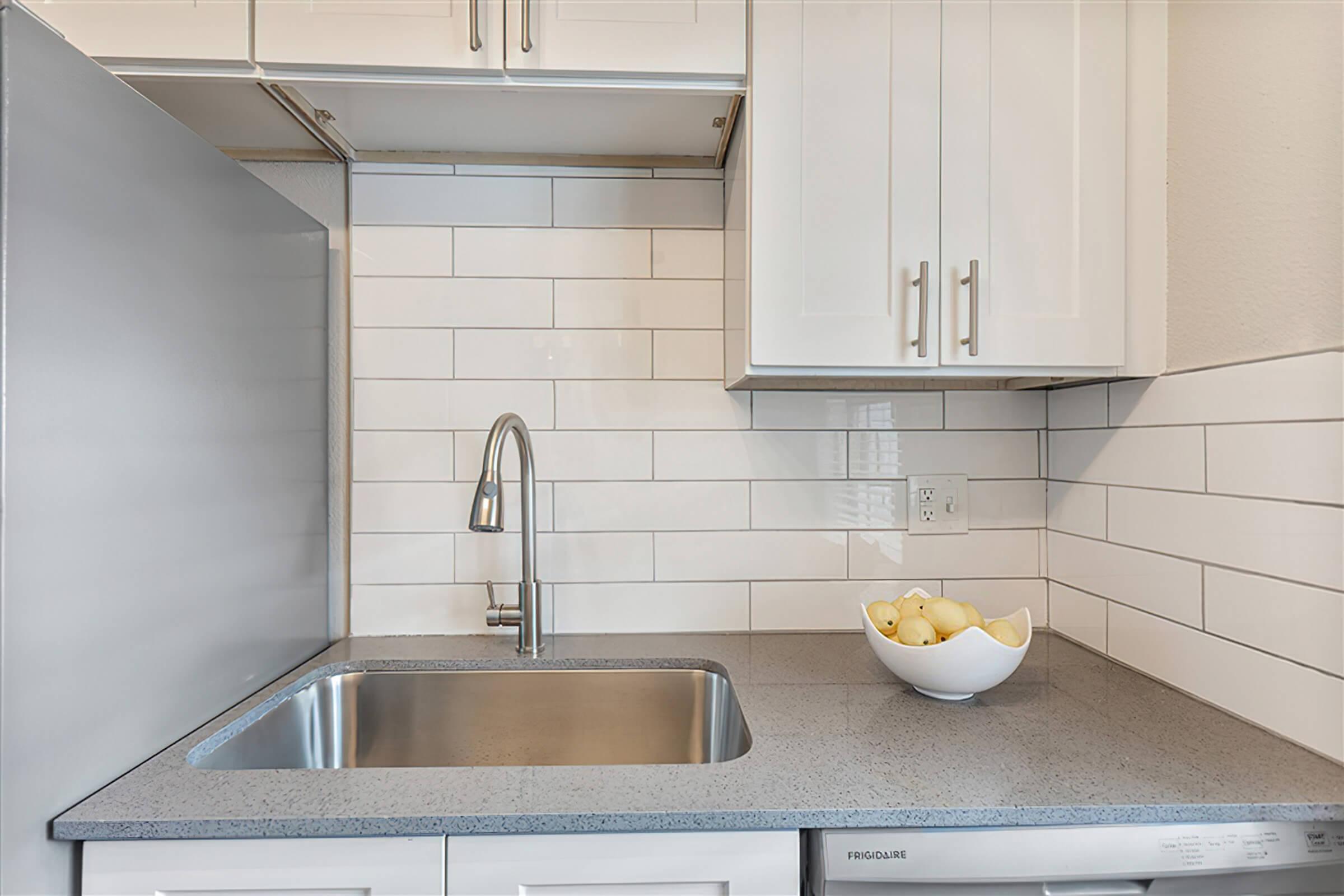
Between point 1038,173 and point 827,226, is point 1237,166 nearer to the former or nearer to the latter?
point 1038,173

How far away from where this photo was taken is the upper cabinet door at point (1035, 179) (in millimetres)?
1214

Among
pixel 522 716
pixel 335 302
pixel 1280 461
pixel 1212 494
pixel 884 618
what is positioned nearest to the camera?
pixel 1280 461

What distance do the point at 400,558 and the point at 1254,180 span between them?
1490mm

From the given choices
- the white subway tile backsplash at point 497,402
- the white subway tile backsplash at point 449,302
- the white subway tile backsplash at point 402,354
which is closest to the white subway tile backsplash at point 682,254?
the white subway tile backsplash at point 449,302

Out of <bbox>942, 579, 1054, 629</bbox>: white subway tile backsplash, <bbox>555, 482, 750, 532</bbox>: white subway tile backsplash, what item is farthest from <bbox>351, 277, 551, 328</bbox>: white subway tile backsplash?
<bbox>942, 579, 1054, 629</bbox>: white subway tile backsplash

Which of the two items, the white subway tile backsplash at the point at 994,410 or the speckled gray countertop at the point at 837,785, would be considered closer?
the speckled gray countertop at the point at 837,785

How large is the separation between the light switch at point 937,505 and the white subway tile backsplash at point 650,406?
357mm

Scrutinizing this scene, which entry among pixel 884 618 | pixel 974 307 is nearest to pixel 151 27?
pixel 974 307

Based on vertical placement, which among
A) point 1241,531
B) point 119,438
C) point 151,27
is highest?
point 151,27

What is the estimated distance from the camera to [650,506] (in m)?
1.53

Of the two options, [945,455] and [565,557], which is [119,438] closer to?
[565,557]

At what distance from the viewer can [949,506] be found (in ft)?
5.10

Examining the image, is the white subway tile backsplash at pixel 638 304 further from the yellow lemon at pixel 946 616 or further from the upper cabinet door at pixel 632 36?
the yellow lemon at pixel 946 616

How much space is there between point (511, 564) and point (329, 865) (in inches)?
27.7
